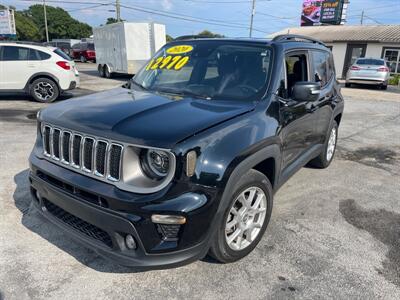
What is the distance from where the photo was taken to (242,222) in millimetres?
2840

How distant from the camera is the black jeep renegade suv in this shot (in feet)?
7.31

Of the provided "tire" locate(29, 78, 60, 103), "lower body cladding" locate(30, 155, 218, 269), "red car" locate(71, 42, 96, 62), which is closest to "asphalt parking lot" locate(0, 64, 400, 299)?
"lower body cladding" locate(30, 155, 218, 269)

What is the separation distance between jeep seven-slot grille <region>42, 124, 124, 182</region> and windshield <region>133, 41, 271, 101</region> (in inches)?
46.9

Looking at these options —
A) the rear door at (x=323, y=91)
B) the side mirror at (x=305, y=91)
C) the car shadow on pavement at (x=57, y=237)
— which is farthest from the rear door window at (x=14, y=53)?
the side mirror at (x=305, y=91)

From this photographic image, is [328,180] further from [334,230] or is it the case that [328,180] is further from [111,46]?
[111,46]

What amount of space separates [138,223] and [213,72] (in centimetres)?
190

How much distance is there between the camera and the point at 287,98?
339cm

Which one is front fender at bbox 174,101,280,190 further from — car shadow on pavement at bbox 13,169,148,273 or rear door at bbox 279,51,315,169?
car shadow on pavement at bbox 13,169,148,273

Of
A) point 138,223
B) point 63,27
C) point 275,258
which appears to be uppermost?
point 63,27

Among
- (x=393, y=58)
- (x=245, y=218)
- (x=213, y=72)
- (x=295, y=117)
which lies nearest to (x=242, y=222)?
(x=245, y=218)

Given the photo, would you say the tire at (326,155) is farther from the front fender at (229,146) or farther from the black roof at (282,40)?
the front fender at (229,146)

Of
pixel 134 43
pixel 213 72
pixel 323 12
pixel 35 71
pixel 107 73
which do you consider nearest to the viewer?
pixel 213 72

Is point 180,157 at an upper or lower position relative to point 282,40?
lower

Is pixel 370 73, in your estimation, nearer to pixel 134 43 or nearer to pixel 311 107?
pixel 134 43
